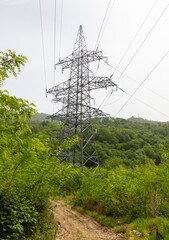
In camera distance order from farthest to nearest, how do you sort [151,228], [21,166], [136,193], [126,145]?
[126,145], [136,193], [151,228], [21,166]

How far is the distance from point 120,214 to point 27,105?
6.86m

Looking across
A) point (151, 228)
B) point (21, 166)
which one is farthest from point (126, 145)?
point (21, 166)

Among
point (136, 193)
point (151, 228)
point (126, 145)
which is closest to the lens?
point (151, 228)

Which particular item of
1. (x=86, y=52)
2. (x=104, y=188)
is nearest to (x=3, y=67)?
(x=104, y=188)

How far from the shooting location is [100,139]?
61.1 metres

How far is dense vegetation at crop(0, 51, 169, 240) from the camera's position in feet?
6.95

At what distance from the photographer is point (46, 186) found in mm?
3959

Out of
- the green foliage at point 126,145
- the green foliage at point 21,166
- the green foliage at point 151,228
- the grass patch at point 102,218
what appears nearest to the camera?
the green foliage at point 21,166

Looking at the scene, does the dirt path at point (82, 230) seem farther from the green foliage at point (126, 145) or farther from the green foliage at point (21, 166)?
the green foliage at point (126, 145)

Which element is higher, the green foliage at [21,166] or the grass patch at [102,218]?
the green foliage at [21,166]

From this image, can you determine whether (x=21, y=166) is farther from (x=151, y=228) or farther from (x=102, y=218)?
(x=102, y=218)

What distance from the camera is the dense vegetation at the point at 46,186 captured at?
2.12 meters

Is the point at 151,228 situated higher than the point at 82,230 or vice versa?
the point at 151,228

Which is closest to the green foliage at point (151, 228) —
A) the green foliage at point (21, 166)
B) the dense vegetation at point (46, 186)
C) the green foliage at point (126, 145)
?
the dense vegetation at point (46, 186)
